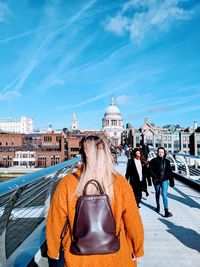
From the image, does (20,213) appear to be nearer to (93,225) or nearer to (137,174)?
(93,225)

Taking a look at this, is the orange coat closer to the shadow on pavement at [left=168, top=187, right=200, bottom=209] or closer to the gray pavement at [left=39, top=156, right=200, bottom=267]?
the gray pavement at [left=39, top=156, right=200, bottom=267]

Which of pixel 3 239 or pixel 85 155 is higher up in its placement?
pixel 85 155

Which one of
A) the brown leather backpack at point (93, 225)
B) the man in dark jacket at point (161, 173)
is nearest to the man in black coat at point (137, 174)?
the man in dark jacket at point (161, 173)

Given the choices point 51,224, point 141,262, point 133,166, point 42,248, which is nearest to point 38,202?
point 42,248

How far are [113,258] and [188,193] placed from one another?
275 inches

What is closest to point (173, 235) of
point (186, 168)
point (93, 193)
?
point (93, 193)

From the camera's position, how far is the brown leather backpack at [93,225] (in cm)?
194

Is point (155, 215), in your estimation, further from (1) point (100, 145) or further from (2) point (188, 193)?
(1) point (100, 145)

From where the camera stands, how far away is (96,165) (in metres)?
2.08

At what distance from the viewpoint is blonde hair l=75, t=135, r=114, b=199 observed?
2.04 meters

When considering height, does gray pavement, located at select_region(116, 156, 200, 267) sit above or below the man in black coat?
below

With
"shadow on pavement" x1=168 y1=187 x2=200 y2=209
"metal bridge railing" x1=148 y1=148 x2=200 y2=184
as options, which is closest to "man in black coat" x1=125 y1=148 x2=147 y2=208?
"shadow on pavement" x1=168 y1=187 x2=200 y2=209

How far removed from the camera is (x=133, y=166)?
6551 millimetres

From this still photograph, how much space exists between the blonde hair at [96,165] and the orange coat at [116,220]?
6 cm
